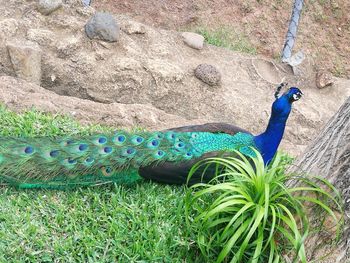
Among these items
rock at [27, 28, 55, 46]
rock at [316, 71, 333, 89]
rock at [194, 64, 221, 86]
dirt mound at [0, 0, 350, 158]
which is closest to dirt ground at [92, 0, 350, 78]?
rock at [316, 71, 333, 89]

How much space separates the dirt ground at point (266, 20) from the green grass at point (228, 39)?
133 millimetres

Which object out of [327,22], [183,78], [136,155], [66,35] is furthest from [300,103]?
[136,155]

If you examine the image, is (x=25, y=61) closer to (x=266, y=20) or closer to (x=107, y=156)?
(x=107, y=156)

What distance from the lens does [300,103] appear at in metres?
6.51

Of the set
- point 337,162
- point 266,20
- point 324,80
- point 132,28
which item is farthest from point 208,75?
point 337,162

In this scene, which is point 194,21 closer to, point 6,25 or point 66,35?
point 66,35

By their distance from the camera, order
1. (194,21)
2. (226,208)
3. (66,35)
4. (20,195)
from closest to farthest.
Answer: (226,208)
(20,195)
(66,35)
(194,21)

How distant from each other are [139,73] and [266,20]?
2.91 meters

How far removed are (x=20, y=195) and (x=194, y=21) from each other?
16.6ft

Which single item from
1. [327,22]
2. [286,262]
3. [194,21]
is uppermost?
[286,262]

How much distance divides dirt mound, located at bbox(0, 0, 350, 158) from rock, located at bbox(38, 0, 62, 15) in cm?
6

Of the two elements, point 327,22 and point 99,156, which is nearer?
point 99,156

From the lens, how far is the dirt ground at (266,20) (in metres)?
7.82

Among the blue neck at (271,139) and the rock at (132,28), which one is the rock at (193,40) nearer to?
the rock at (132,28)
